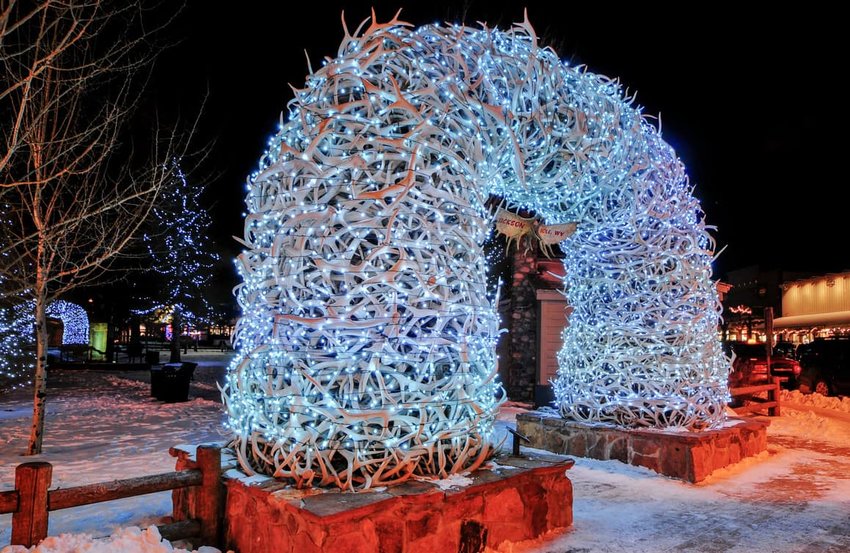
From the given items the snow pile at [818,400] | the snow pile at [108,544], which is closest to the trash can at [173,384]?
the snow pile at [108,544]

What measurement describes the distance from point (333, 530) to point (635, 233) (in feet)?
16.1

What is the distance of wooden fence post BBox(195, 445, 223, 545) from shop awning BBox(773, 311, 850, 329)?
3016cm

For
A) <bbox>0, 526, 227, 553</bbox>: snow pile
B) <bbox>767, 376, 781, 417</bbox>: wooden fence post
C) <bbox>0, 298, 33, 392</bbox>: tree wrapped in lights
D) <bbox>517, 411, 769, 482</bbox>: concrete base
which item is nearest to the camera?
<bbox>0, 526, 227, 553</bbox>: snow pile

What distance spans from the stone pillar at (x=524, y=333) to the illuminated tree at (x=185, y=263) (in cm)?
1622

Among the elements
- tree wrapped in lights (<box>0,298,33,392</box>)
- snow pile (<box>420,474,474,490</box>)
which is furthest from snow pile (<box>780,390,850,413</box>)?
tree wrapped in lights (<box>0,298,33,392</box>)

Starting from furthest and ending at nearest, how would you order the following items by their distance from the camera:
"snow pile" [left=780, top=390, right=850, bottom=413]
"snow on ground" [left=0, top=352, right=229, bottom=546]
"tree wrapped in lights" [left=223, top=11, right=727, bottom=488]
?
1. "snow pile" [left=780, top=390, right=850, bottom=413]
2. "snow on ground" [left=0, top=352, right=229, bottom=546]
3. "tree wrapped in lights" [left=223, top=11, right=727, bottom=488]

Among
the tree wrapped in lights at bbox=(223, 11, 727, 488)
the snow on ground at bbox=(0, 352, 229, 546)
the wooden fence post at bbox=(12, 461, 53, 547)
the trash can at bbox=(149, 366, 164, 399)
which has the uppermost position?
the tree wrapped in lights at bbox=(223, 11, 727, 488)

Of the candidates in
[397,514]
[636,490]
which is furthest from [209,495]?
[636,490]

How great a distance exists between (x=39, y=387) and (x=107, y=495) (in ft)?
16.1

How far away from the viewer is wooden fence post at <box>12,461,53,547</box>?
344 centimetres

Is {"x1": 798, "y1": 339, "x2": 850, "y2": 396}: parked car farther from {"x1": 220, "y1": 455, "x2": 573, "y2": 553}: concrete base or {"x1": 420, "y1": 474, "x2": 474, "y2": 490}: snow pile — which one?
{"x1": 420, "y1": 474, "x2": 474, "y2": 490}: snow pile

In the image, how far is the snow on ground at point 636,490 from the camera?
4527 millimetres

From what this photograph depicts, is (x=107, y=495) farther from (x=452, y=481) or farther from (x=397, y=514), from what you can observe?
(x=452, y=481)

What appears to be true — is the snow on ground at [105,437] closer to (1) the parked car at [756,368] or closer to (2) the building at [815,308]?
(1) the parked car at [756,368]
